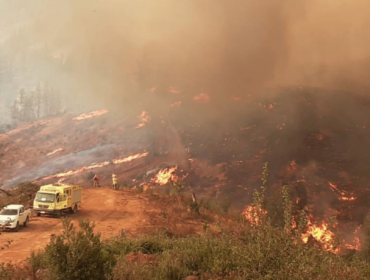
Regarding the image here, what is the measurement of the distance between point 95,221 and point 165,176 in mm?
30083

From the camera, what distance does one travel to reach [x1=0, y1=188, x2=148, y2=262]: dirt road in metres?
16.1

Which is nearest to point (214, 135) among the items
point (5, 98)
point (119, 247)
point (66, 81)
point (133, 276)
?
point (119, 247)

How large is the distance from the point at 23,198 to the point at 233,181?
32375mm

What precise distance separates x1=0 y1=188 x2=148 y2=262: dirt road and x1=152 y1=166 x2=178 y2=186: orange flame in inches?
564

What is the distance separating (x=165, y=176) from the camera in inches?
2041

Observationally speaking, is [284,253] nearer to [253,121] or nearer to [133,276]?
[133,276]

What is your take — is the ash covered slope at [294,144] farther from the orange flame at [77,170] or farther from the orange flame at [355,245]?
the orange flame at [77,170]

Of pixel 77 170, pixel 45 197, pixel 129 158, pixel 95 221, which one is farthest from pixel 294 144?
pixel 45 197

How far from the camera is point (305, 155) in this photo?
A: 57.7 meters

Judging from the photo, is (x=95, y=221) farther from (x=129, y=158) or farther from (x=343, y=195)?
(x=343, y=195)

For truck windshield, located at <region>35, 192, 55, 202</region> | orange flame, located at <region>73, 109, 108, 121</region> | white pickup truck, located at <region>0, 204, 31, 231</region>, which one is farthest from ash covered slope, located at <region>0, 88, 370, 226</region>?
white pickup truck, located at <region>0, 204, 31, 231</region>

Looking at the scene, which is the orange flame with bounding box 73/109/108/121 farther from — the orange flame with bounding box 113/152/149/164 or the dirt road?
the dirt road

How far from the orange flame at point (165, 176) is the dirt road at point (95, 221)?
47.0 ft

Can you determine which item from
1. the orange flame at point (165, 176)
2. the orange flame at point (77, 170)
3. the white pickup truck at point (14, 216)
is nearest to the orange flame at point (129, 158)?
the orange flame at point (77, 170)
